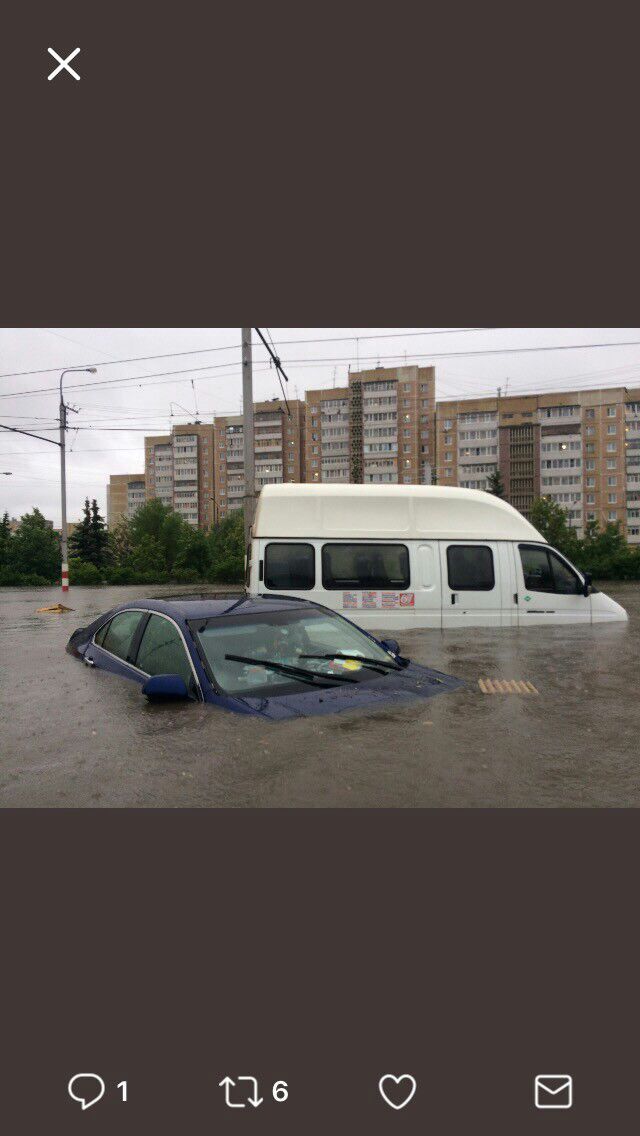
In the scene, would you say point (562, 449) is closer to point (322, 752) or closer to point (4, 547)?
point (4, 547)

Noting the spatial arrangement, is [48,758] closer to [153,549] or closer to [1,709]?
[1,709]

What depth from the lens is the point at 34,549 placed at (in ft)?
154

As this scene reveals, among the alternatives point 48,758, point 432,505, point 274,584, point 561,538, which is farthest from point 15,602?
point 561,538

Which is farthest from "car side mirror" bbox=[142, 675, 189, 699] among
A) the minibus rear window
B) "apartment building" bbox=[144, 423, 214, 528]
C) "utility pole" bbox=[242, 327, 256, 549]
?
"apartment building" bbox=[144, 423, 214, 528]

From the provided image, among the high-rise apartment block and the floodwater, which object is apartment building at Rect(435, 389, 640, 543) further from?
the floodwater

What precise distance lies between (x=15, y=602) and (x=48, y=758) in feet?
68.1

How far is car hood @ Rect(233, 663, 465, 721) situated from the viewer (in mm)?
Answer: 4629

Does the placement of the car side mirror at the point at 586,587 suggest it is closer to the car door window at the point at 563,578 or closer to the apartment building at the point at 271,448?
the car door window at the point at 563,578

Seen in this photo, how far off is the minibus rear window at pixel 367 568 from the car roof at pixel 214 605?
5.62m

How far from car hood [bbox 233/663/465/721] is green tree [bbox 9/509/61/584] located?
134ft

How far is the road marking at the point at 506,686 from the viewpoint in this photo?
20.8ft

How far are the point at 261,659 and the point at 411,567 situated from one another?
709 centimetres

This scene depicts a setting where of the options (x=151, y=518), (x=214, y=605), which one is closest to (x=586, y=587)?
(x=214, y=605)

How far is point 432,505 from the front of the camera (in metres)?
12.1
